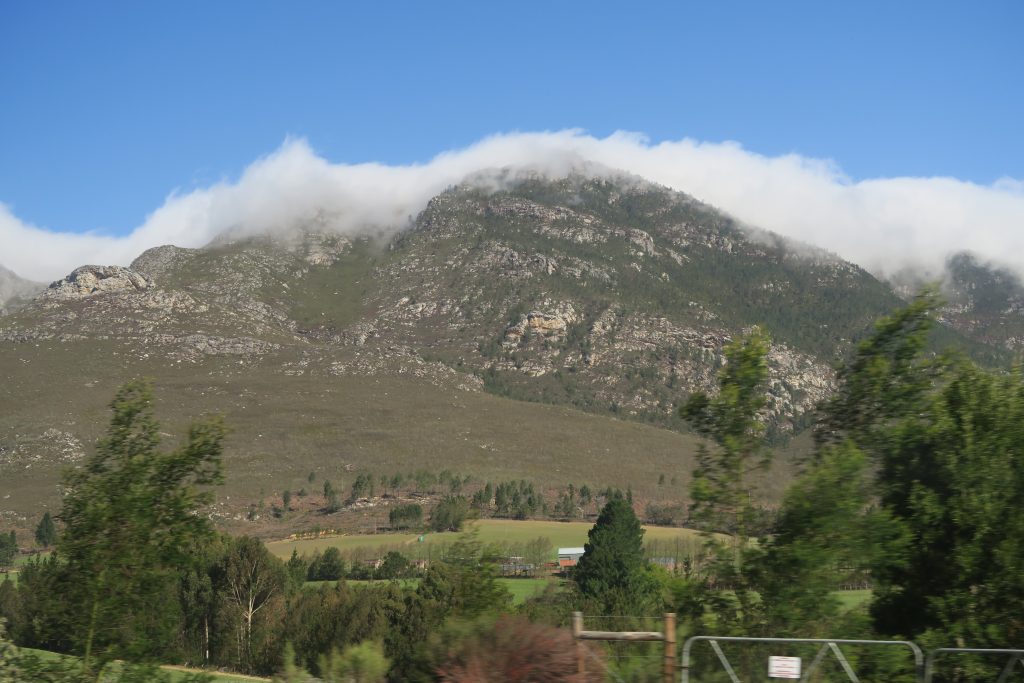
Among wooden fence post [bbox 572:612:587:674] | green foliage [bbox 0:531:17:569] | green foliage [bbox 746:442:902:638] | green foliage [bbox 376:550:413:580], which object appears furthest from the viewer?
green foliage [bbox 376:550:413:580]

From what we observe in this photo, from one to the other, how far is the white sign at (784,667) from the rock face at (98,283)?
7407 inches

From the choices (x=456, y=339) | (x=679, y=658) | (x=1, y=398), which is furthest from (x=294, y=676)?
(x=456, y=339)

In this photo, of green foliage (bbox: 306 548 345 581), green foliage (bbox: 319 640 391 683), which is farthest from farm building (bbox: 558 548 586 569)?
green foliage (bbox: 319 640 391 683)

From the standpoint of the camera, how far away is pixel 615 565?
214 ft

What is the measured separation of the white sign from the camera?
9.63 metres

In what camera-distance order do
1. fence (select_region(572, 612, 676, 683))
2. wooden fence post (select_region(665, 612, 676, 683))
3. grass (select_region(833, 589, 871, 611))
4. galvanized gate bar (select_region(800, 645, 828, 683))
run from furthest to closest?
grass (select_region(833, 589, 871, 611)), galvanized gate bar (select_region(800, 645, 828, 683)), wooden fence post (select_region(665, 612, 676, 683)), fence (select_region(572, 612, 676, 683))

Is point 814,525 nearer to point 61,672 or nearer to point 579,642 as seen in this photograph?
point 579,642

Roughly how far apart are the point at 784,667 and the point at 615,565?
57378 mm

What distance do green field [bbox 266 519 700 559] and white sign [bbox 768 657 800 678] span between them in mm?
85619

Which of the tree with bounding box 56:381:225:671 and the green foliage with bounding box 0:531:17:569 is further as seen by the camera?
the green foliage with bounding box 0:531:17:569

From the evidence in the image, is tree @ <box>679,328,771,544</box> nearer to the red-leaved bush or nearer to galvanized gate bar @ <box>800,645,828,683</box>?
galvanized gate bar @ <box>800,645,828,683</box>

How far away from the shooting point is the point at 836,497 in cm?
1262

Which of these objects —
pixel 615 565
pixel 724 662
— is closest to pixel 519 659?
pixel 724 662

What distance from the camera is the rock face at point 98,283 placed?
184 meters
